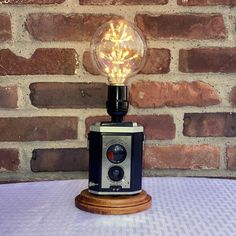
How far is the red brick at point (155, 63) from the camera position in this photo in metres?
0.98

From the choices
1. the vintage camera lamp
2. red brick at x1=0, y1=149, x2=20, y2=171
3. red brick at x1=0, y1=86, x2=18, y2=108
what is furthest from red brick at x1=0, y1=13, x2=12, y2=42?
the vintage camera lamp

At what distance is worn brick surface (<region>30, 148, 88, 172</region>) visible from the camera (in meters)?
0.99

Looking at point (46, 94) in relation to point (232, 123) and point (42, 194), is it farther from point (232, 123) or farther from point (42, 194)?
point (232, 123)

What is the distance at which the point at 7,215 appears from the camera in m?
0.65

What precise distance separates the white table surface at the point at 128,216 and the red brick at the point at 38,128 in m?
0.15

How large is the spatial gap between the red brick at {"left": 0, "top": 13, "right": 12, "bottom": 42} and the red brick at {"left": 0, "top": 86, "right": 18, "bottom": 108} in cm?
11

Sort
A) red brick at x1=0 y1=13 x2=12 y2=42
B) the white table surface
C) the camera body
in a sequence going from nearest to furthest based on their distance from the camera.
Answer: the white table surface → the camera body → red brick at x1=0 y1=13 x2=12 y2=42

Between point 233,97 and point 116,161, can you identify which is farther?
point 233,97

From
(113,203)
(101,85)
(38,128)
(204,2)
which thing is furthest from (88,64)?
(113,203)

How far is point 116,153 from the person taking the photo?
69cm

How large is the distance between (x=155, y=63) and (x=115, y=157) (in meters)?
0.35

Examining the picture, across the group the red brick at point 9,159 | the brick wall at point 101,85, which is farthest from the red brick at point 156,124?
the red brick at point 9,159

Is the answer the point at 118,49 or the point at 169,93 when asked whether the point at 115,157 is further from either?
the point at 169,93

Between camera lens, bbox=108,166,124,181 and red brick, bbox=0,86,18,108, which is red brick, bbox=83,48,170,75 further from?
camera lens, bbox=108,166,124,181
